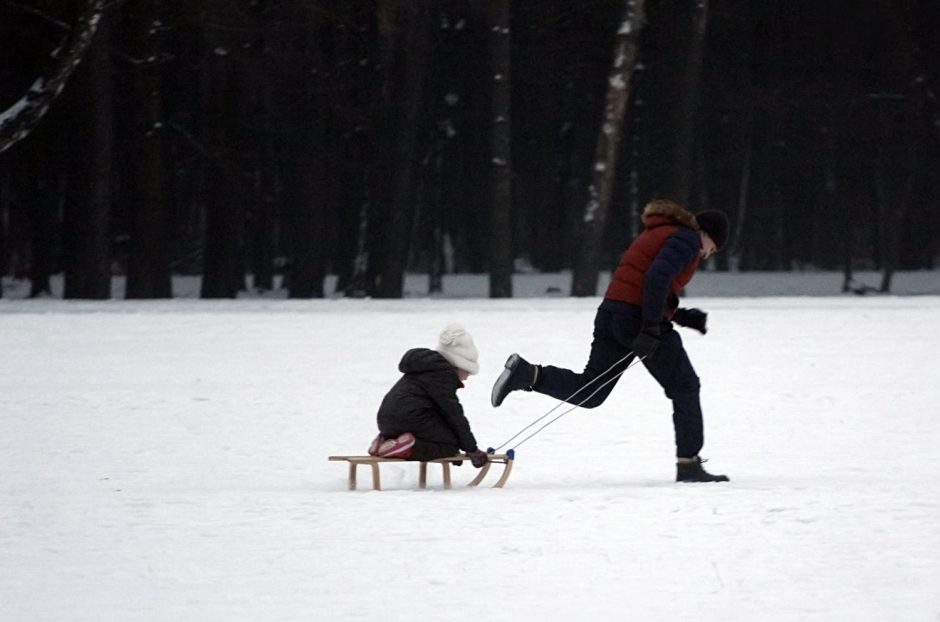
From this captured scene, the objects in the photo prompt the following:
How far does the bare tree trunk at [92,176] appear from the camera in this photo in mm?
25594

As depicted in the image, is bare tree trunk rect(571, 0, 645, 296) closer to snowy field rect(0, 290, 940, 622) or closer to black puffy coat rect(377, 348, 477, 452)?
snowy field rect(0, 290, 940, 622)

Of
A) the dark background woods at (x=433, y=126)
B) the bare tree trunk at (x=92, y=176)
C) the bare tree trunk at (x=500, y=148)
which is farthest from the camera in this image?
the bare tree trunk at (x=500, y=148)

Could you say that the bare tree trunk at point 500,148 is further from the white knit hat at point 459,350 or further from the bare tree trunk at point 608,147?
→ the white knit hat at point 459,350

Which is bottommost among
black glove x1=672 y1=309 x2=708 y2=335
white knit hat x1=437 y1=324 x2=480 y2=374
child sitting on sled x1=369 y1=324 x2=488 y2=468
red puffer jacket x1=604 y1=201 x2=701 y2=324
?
child sitting on sled x1=369 y1=324 x2=488 y2=468

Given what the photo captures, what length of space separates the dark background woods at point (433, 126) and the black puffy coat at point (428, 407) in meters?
15.0

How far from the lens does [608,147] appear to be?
2686 cm

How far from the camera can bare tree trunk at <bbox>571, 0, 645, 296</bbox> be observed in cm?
2606

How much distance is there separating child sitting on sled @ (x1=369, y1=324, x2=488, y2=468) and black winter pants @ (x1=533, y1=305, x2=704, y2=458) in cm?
53

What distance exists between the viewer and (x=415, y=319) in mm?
19141

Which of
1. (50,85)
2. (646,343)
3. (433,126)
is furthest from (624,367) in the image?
(433,126)

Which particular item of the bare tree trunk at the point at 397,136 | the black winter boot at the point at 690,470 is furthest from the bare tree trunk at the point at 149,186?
the black winter boot at the point at 690,470

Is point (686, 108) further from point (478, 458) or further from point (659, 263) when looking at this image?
point (478, 458)

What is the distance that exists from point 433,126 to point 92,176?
44.7 ft

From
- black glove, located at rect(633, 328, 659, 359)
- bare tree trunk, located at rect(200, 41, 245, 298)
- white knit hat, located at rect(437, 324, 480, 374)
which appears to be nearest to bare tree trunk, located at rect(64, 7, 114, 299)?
bare tree trunk, located at rect(200, 41, 245, 298)
